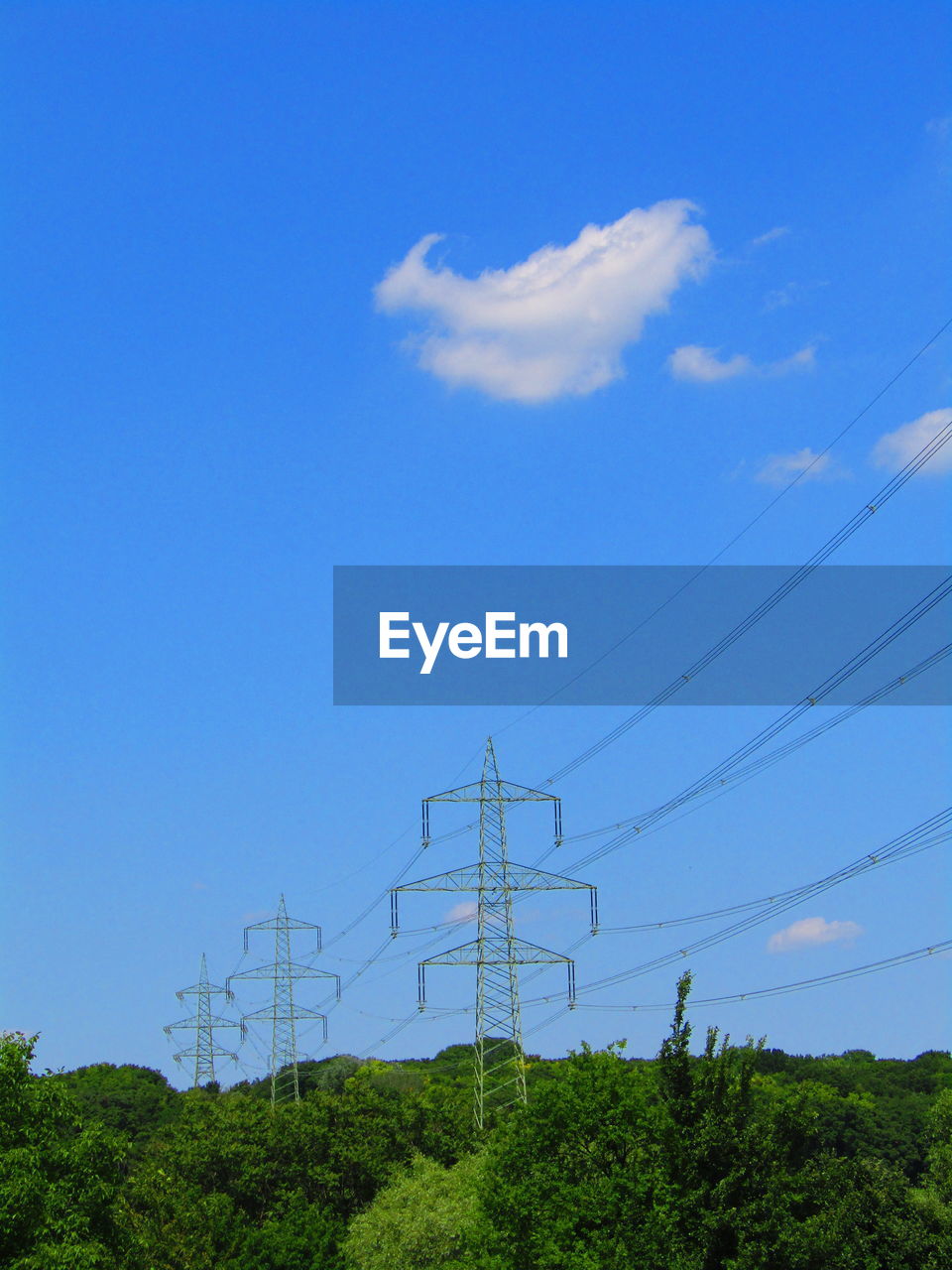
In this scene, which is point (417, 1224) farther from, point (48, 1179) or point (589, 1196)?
point (48, 1179)

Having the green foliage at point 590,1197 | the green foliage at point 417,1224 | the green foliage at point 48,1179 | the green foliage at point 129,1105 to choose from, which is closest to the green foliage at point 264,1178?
the green foliage at point 590,1197

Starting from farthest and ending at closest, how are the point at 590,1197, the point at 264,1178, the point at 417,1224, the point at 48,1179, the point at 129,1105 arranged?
the point at 129,1105
the point at 264,1178
the point at 417,1224
the point at 48,1179
the point at 590,1197

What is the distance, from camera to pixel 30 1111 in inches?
1708

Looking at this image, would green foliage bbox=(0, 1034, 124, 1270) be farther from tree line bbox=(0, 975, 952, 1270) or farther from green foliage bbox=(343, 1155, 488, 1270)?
green foliage bbox=(343, 1155, 488, 1270)

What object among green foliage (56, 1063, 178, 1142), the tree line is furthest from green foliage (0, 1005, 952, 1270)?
green foliage (56, 1063, 178, 1142)

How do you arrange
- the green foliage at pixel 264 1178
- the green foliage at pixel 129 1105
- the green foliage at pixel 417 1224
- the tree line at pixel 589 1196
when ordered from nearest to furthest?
1. the tree line at pixel 589 1196
2. the green foliage at pixel 417 1224
3. the green foliage at pixel 264 1178
4. the green foliage at pixel 129 1105

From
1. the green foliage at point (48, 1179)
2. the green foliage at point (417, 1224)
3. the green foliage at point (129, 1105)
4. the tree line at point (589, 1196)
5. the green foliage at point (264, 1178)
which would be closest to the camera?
the tree line at point (589, 1196)

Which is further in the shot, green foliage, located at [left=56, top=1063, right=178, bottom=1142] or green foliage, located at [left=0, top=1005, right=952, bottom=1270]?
green foliage, located at [left=56, top=1063, right=178, bottom=1142]

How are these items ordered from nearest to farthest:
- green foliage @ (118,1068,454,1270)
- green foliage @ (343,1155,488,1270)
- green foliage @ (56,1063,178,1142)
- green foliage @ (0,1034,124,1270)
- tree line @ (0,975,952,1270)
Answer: tree line @ (0,975,952,1270) → green foliage @ (0,1034,124,1270) → green foliage @ (343,1155,488,1270) → green foliage @ (118,1068,454,1270) → green foliage @ (56,1063,178,1142)

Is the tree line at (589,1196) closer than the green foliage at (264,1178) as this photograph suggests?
Yes

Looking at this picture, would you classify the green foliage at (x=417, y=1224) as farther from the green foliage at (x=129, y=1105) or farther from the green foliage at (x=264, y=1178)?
the green foliage at (x=129, y=1105)

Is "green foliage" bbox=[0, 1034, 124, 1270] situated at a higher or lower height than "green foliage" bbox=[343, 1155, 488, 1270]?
higher

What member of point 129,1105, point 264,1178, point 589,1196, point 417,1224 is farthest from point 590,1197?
point 129,1105

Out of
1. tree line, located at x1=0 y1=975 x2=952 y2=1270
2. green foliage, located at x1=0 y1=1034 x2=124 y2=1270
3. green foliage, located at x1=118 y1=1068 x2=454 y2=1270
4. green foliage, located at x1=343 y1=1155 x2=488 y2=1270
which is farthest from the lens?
green foliage, located at x1=118 y1=1068 x2=454 y2=1270
